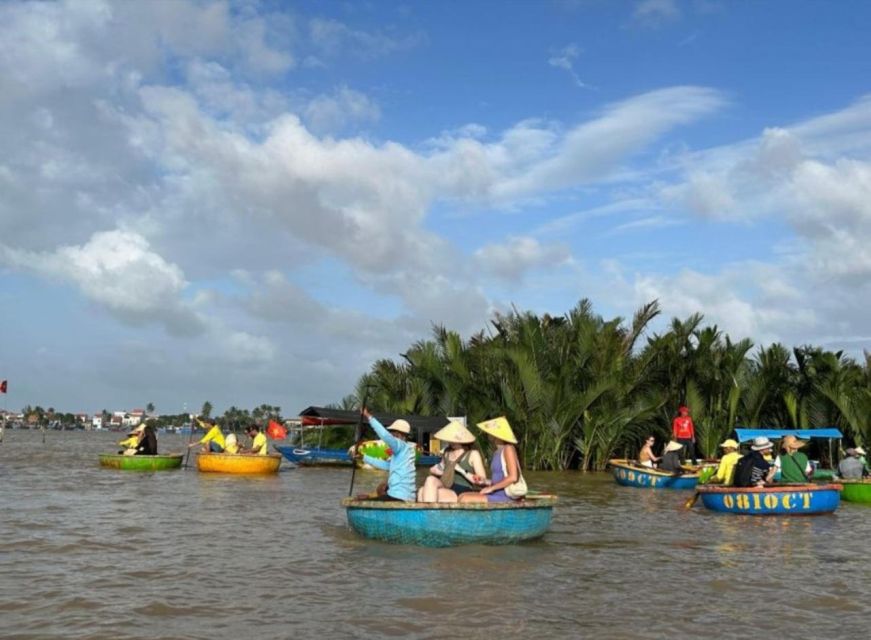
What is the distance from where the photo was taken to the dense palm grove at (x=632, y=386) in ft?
95.5

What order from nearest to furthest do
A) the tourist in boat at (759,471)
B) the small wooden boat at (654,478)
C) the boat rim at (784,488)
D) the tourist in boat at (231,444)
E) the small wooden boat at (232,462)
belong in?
1. the boat rim at (784,488)
2. the tourist in boat at (759,471)
3. the small wooden boat at (654,478)
4. the small wooden boat at (232,462)
5. the tourist in boat at (231,444)

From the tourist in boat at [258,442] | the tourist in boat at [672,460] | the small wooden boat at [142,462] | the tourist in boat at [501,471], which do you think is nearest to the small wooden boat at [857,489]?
the tourist in boat at [672,460]

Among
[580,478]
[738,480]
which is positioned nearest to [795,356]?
[580,478]

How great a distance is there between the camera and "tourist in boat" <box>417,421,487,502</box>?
1176 centimetres

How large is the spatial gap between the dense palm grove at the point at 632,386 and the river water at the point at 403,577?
13100 millimetres

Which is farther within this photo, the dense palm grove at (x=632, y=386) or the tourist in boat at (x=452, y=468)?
the dense palm grove at (x=632, y=386)

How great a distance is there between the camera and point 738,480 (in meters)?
16.5

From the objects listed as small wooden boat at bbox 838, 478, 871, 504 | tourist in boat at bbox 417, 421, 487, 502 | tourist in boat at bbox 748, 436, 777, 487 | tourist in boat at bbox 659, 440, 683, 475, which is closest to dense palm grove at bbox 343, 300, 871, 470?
tourist in boat at bbox 659, 440, 683, 475

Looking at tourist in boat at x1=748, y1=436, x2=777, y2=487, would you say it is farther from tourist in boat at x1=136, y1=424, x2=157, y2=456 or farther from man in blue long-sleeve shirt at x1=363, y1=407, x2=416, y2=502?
tourist in boat at x1=136, y1=424, x2=157, y2=456

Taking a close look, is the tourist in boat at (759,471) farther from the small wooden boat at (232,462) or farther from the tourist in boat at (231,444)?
the tourist in boat at (231,444)

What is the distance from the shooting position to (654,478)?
23141mm

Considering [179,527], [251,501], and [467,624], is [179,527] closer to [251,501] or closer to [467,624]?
[251,501]

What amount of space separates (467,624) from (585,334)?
23.7m

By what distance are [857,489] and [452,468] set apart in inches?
462
